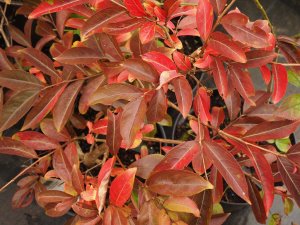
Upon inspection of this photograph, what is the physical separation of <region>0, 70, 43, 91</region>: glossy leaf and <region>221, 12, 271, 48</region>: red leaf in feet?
1.55

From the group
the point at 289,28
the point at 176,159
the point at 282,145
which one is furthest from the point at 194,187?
the point at 289,28

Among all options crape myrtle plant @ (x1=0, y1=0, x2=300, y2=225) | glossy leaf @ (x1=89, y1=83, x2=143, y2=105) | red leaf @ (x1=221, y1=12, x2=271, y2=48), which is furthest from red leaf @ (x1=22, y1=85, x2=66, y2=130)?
red leaf @ (x1=221, y1=12, x2=271, y2=48)

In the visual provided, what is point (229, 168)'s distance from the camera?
67 centimetres

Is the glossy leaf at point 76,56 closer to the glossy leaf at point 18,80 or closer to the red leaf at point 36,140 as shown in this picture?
the glossy leaf at point 18,80

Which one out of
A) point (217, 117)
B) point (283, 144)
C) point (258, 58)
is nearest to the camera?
point (258, 58)

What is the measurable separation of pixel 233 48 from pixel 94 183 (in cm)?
43

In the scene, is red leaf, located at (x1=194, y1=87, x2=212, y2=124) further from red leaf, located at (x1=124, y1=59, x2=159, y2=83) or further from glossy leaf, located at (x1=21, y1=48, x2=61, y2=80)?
glossy leaf, located at (x1=21, y1=48, x2=61, y2=80)

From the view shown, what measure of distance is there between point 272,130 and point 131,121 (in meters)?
0.29

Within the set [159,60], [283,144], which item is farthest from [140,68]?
[283,144]

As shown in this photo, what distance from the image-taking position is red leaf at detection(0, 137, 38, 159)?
2.87 feet

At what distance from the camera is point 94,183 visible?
0.84 meters

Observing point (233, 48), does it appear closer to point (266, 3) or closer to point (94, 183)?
point (94, 183)

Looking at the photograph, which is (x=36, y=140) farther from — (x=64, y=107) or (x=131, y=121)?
(x=131, y=121)

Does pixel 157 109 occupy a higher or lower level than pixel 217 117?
higher
